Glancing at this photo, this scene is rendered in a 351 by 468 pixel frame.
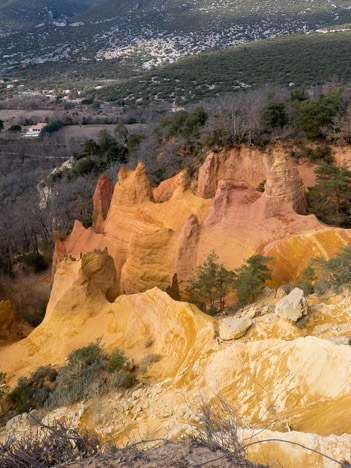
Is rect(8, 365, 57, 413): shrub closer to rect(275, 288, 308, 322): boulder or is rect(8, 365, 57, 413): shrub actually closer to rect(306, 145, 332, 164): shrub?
rect(275, 288, 308, 322): boulder

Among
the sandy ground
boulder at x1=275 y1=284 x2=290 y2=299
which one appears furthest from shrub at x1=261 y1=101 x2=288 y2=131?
the sandy ground

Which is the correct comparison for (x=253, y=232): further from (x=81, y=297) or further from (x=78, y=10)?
(x=78, y=10)

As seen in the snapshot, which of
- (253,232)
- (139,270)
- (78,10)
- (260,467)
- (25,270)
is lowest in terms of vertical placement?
(25,270)

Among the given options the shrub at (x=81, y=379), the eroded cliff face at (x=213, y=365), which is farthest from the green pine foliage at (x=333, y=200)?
the shrub at (x=81, y=379)

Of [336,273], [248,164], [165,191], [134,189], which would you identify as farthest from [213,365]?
[248,164]

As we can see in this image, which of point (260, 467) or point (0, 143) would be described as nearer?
point (260, 467)

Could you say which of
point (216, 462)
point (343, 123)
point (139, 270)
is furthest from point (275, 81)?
point (216, 462)
